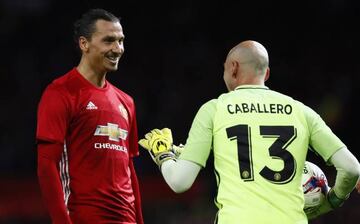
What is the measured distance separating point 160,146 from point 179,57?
8.77 metres

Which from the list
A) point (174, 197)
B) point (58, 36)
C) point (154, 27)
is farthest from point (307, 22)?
point (174, 197)

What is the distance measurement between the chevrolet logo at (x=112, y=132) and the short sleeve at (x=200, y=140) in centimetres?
80

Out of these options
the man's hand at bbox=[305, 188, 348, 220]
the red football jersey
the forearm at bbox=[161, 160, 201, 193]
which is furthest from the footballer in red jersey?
the man's hand at bbox=[305, 188, 348, 220]

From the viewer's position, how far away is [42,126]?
471 centimetres

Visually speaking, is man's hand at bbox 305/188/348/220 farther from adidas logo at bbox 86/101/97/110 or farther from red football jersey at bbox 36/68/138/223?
adidas logo at bbox 86/101/97/110

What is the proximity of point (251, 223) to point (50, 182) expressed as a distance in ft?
3.77

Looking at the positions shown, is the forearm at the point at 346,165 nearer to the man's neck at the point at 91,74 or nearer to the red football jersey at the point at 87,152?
the red football jersey at the point at 87,152

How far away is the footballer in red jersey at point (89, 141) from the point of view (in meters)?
4.70

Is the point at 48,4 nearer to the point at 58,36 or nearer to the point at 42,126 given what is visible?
the point at 58,36

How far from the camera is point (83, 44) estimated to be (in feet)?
17.1

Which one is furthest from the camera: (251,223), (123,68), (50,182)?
(123,68)

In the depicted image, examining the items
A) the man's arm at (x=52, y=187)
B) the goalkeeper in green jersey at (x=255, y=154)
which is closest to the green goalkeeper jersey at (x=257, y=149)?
the goalkeeper in green jersey at (x=255, y=154)

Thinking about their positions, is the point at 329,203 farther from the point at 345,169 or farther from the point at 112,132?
the point at 112,132

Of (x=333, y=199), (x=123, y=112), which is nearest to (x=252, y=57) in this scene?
(x=333, y=199)
